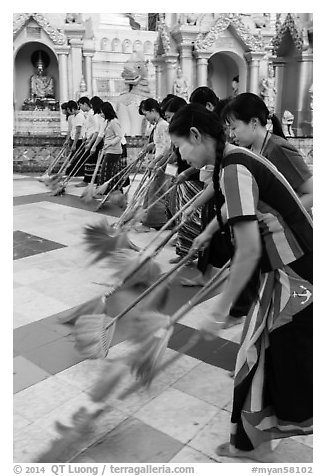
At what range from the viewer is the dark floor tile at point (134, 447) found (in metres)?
1.94

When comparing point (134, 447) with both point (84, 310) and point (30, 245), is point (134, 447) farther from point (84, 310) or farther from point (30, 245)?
point (30, 245)

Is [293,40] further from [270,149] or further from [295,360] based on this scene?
[295,360]

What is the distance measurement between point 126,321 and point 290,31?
12.4 metres

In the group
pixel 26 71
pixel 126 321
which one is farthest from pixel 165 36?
pixel 126 321

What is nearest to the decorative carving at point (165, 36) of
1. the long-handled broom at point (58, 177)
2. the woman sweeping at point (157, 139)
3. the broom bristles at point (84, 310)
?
the long-handled broom at point (58, 177)

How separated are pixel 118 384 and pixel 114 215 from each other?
4.18 meters

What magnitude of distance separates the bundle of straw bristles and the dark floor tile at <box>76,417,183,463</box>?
3.6 inches

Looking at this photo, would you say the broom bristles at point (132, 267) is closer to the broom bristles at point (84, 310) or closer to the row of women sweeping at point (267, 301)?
the broom bristles at point (84, 310)

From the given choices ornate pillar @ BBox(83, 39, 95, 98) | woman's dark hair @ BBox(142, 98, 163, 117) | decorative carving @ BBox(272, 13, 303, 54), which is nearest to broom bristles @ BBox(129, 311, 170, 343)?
woman's dark hair @ BBox(142, 98, 163, 117)

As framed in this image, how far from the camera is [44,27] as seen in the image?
1307 centimetres

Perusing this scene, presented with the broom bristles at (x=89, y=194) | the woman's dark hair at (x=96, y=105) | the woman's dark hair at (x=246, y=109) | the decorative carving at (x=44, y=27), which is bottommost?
the broom bristles at (x=89, y=194)

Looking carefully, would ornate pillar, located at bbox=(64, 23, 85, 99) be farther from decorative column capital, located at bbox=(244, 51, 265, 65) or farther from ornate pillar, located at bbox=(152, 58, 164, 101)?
decorative column capital, located at bbox=(244, 51, 265, 65)

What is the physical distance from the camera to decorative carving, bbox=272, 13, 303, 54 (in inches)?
505

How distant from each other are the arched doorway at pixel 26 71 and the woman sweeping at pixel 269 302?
564 inches
